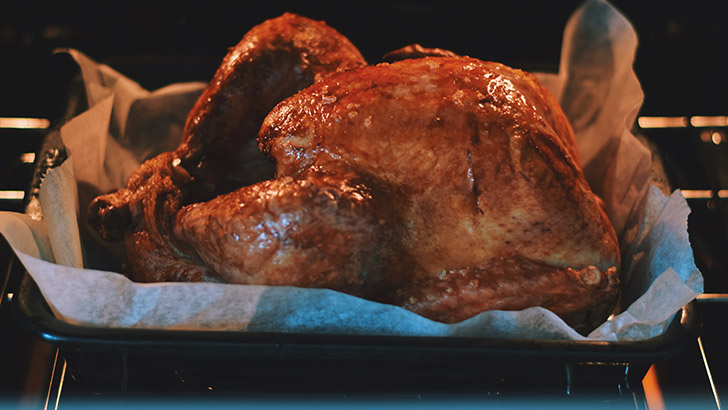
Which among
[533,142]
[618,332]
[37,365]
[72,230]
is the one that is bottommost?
[37,365]

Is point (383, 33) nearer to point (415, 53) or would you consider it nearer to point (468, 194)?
point (415, 53)

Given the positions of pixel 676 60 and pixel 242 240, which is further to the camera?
pixel 676 60

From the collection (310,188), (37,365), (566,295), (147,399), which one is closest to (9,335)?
(37,365)

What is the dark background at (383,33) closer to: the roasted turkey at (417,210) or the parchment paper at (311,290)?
the parchment paper at (311,290)

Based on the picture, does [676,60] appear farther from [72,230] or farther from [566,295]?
[72,230]

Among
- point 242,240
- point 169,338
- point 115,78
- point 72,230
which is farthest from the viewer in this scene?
point 115,78

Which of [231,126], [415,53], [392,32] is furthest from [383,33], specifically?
[231,126]
